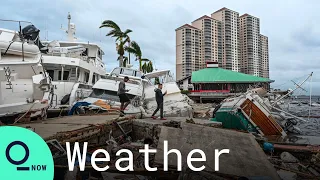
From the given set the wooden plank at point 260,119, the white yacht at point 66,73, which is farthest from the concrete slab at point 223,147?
the white yacht at point 66,73

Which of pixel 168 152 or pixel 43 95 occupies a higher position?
pixel 43 95

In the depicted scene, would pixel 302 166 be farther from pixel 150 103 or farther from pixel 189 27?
pixel 189 27

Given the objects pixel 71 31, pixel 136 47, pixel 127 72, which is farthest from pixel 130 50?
pixel 127 72

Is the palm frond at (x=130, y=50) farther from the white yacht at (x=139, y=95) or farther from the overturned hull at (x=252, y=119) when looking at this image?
the overturned hull at (x=252, y=119)

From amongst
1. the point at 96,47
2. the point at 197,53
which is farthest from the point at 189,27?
the point at 96,47

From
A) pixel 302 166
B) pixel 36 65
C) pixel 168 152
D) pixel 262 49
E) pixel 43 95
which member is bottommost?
pixel 302 166

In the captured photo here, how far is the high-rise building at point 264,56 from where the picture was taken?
7603cm

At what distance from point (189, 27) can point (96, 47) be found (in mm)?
47628

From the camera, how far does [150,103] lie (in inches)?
595

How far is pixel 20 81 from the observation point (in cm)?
1006

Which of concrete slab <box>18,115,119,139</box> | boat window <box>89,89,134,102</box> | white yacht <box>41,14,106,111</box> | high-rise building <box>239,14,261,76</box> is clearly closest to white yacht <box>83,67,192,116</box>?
boat window <box>89,89,134,102</box>

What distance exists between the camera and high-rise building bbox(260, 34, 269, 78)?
2993 inches

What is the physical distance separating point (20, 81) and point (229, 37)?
225 ft

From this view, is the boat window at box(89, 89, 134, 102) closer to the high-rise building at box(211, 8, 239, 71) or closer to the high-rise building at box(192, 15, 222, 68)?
the high-rise building at box(192, 15, 222, 68)
